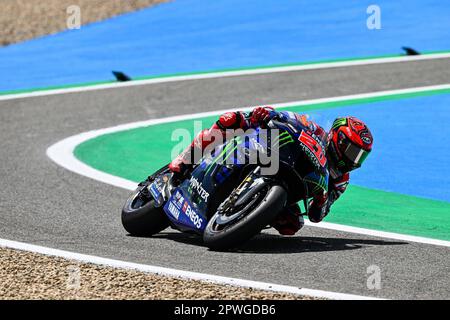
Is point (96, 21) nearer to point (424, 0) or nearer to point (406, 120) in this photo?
point (424, 0)

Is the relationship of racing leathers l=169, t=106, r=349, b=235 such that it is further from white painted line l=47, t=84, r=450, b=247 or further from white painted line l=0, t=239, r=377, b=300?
white painted line l=0, t=239, r=377, b=300

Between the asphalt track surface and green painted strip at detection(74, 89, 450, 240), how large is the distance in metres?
0.59

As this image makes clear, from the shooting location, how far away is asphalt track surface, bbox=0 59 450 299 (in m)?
7.47

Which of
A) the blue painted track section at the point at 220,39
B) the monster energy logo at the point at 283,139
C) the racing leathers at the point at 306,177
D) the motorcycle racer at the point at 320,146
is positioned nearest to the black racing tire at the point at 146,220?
the racing leathers at the point at 306,177

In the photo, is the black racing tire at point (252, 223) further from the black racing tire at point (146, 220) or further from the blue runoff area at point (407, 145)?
the blue runoff area at point (407, 145)

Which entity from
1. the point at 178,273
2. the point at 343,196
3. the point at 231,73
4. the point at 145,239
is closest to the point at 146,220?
the point at 145,239

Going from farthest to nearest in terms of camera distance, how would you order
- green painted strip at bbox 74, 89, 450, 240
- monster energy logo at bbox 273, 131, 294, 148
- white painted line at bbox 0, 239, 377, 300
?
green painted strip at bbox 74, 89, 450, 240 → monster energy logo at bbox 273, 131, 294, 148 → white painted line at bbox 0, 239, 377, 300

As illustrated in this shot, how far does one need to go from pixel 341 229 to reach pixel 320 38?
11831mm

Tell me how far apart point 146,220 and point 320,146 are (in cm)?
171

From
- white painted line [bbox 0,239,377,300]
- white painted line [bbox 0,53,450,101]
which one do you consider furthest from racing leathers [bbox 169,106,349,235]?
white painted line [bbox 0,53,450,101]

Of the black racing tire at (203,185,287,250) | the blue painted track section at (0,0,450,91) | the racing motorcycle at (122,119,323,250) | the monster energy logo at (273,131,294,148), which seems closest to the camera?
the black racing tire at (203,185,287,250)

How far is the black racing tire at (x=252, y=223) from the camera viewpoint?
7836 mm

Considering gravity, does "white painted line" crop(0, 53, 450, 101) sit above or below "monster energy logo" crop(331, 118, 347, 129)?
below

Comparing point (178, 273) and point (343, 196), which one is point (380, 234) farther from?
point (178, 273)
